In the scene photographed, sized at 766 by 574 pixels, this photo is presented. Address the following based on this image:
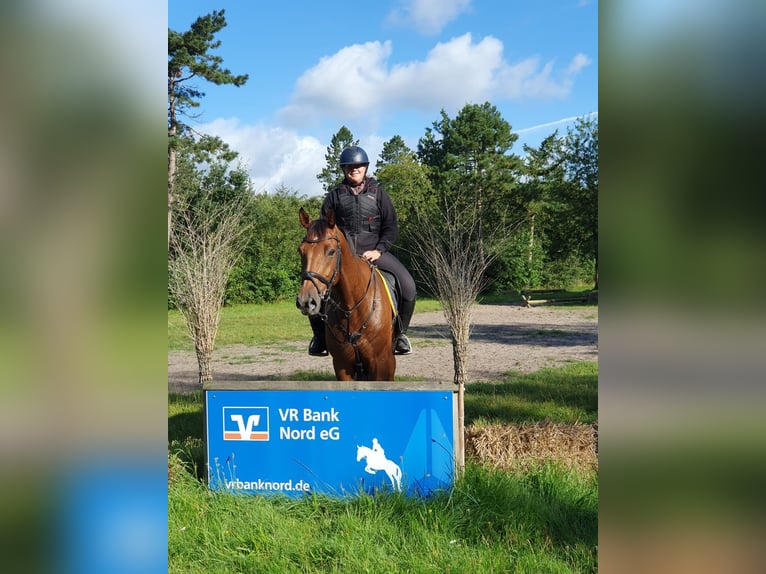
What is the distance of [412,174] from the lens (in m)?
41.7

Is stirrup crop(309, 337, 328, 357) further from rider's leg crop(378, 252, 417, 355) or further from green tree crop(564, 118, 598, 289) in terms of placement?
green tree crop(564, 118, 598, 289)

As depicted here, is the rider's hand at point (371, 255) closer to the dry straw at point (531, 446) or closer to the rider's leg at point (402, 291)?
the rider's leg at point (402, 291)

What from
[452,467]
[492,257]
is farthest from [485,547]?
[492,257]

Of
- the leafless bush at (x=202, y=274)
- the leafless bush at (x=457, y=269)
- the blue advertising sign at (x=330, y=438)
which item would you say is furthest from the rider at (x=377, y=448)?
the leafless bush at (x=202, y=274)

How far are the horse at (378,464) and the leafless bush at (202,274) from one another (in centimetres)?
471

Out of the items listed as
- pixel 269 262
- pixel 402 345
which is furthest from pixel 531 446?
pixel 269 262

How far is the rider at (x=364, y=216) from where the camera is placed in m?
5.62

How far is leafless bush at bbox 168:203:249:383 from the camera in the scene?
8.23 metres

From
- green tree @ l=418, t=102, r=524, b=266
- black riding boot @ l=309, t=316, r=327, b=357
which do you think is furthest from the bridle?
green tree @ l=418, t=102, r=524, b=266

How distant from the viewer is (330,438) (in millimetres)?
4410

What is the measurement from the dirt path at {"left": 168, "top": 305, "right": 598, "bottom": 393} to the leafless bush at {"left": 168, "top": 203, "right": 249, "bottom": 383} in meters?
1.70

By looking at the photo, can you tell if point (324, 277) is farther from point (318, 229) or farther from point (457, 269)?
point (457, 269)
